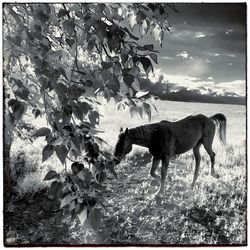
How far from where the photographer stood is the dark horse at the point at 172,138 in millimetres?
2156

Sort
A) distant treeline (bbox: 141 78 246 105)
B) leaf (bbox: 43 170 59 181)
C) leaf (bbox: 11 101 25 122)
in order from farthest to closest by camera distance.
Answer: distant treeline (bbox: 141 78 246 105), leaf (bbox: 43 170 59 181), leaf (bbox: 11 101 25 122)

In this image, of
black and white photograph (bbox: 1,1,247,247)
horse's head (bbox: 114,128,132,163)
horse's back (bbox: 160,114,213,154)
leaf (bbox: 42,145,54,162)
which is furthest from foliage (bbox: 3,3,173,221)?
horse's back (bbox: 160,114,213,154)

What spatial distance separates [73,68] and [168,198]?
85 centimetres

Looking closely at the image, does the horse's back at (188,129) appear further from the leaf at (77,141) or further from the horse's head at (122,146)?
the leaf at (77,141)

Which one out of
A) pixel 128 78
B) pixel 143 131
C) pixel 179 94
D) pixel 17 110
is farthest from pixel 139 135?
pixel 17 110

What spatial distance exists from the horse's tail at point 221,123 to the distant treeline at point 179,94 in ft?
0.25

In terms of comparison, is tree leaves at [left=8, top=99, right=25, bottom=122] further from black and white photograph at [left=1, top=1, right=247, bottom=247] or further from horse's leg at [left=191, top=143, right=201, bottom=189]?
horse's leg at [left=191, top=143, right=201, bottom=189]

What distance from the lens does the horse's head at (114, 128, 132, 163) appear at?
215cm

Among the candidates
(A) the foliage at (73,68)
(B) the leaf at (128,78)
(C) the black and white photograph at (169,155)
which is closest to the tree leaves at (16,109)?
(A) the foliage at (73,68)

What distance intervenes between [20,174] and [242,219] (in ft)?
3.82

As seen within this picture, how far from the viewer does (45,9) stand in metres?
1.95

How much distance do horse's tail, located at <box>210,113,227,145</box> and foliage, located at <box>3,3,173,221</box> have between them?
48 centimetres

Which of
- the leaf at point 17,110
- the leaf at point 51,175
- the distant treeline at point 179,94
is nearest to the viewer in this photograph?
the leaf at point 17,110

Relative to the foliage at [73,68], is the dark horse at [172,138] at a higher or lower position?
lower
